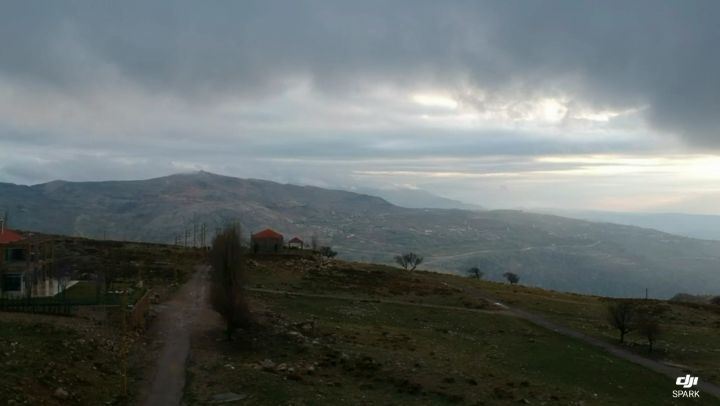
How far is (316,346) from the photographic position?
124ft

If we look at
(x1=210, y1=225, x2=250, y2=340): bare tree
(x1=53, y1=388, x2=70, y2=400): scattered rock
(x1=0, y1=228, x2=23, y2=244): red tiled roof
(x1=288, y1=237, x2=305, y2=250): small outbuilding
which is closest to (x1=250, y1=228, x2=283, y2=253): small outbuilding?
(x1=288, y1=237, x2=305, y2=250): small outbuilding

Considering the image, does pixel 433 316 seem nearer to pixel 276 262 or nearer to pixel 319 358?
pixel 319 358

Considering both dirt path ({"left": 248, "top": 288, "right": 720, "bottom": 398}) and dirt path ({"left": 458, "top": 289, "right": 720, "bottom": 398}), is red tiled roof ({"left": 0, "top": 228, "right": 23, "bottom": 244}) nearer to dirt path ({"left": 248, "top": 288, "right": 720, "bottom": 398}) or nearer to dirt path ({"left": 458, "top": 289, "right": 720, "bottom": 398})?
dirt path ({"left": 248, "top": 288, "right": 720, "bottom": 398})

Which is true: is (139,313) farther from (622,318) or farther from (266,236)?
(266,236)

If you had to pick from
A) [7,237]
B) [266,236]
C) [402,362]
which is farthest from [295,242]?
[402,362]

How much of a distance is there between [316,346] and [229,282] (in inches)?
307

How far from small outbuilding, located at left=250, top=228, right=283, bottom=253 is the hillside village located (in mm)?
28032

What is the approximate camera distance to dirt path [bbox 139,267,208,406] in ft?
91.0

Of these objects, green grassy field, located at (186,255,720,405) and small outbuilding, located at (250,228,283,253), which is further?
small outbuilding, located at (250,228,283,253)

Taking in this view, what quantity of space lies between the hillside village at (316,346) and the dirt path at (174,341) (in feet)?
0.47

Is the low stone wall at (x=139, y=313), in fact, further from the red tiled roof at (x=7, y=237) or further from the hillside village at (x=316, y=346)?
the red tiled roof at (x=7, y=237)

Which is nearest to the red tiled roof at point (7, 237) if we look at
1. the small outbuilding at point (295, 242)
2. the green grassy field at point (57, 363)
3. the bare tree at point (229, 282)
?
the green grassy field at point (57, 363)

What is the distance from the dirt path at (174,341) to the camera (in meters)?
27.7

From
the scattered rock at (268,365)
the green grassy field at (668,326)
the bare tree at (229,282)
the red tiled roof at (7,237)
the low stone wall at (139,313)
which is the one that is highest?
the red tiled roof at (7,237)
